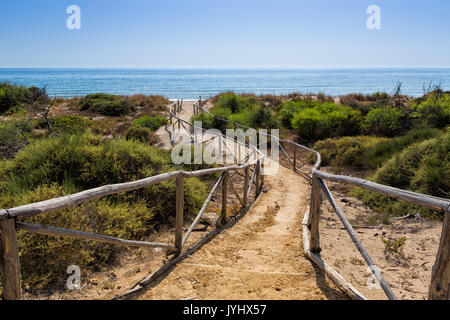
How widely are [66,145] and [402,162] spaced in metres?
7.99

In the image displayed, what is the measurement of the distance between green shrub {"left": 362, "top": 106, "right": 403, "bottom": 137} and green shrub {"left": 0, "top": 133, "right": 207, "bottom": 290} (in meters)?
12.7

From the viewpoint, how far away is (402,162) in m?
8.71

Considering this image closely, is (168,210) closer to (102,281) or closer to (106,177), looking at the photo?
(106,177)

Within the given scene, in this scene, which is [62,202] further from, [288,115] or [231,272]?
[288,115]

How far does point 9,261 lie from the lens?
89.7 inches

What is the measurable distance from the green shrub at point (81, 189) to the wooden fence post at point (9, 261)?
1.32m

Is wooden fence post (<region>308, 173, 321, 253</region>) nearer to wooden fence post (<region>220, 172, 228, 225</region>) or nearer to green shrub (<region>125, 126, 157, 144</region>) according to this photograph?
wooden fence post (<region>220, 172, 228, 225</region>)

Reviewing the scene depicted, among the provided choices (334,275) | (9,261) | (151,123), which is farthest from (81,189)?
(151,123)

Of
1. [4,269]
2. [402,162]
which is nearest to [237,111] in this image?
[402,162]

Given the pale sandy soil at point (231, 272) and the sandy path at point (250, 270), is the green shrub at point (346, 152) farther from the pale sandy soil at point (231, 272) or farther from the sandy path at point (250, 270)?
the pale sandy soil at point (231, 272)

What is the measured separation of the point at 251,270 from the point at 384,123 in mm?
14989

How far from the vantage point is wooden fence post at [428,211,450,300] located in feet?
7.70

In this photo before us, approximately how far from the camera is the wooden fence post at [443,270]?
235cm

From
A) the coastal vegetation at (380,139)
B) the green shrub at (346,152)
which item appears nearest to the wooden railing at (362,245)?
the coastal vegetation at (380,139)
